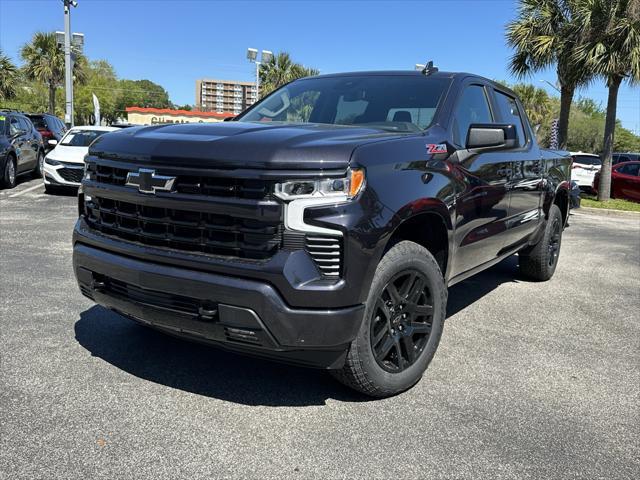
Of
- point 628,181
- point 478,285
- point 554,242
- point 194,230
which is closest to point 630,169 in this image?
point 628,181

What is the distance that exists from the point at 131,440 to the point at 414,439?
134 centimetres

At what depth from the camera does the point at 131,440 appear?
2729mm

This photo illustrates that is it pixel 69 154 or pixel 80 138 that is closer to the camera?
pixel 69 154

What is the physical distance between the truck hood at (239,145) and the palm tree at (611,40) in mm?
14726

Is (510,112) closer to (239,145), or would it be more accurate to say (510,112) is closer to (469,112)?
(469,112)

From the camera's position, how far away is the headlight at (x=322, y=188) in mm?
2652

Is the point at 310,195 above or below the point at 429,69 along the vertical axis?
below

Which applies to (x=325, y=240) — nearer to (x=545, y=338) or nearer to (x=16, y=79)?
(x=545, y=338)

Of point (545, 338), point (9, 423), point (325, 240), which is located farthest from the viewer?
point (545, 338)

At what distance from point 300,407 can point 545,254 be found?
3908 mm

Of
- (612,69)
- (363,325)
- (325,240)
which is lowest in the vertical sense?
(363,325)

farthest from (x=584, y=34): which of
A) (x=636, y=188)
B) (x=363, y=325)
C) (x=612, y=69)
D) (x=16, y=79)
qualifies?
(x=16, y=79)

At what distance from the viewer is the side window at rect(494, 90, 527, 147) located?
4.93 m

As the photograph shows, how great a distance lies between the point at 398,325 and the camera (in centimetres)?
322
